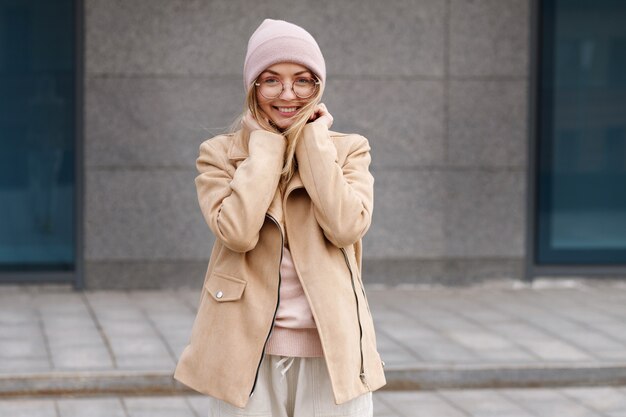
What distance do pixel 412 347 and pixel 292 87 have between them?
466cm

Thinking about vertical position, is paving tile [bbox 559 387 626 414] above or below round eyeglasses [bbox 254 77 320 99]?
below

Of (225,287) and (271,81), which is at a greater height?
(271,81)

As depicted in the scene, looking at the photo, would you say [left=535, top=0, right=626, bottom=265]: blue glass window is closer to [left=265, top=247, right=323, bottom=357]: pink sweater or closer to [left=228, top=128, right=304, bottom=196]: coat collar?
[left=228, top=128, right=304, bottom=196]: coat collar

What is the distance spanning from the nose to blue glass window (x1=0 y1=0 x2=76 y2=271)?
7042 mm

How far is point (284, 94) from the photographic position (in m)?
3.47

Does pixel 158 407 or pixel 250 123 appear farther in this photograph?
pixel 158 407

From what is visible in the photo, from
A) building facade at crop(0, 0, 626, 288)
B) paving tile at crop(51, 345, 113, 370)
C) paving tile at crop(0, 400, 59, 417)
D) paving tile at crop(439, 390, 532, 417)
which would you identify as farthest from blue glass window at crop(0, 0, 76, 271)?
paving tile at crop(439, 390, 532, 417)

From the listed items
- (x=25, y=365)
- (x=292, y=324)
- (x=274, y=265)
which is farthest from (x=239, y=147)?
(x=25, y=365)

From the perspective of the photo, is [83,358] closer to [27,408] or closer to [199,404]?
[27,408]

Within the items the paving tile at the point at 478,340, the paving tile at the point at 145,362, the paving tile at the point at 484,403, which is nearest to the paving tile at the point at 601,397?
the paving tile at the point at 484,403

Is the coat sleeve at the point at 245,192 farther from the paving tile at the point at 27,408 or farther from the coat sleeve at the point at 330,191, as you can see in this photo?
the paving tile at the point at 27,408

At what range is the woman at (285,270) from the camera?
3406mm

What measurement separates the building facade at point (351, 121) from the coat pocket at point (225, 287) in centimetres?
680

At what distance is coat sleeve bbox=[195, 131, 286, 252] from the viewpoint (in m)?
3.38
